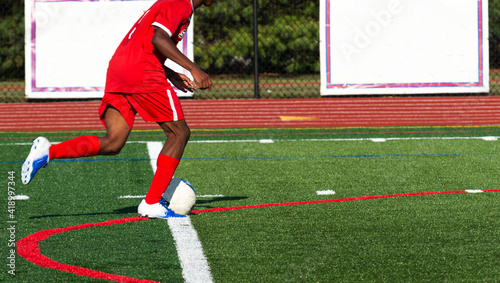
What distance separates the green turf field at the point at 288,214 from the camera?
389 centimetres

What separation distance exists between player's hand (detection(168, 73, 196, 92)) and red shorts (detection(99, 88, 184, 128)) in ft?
0.73

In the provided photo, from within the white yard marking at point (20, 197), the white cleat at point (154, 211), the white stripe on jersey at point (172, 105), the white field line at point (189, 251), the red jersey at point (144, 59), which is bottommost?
the white yard marking at point (20, 197)

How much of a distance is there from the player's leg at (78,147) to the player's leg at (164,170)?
0.30 metres

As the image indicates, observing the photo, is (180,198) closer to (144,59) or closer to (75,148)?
(75,148)

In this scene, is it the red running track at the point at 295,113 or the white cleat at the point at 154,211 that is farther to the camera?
the red running track at the point at 295,113

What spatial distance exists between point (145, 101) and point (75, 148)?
545mm

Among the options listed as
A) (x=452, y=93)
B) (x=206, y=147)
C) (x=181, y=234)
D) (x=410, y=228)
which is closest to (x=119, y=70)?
(x=181, y=234)

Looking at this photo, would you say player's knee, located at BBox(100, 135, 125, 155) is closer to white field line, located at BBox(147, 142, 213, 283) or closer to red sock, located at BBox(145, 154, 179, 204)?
red sock, located at BBox(145, 154, 179, 204)

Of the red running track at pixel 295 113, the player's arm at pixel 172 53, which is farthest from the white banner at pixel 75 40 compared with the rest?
the player's arm at pixel 172 53

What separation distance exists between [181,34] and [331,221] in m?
1.59

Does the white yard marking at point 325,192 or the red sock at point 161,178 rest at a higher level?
the red sock at point 161,178

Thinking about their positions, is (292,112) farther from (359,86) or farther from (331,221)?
(331,221)

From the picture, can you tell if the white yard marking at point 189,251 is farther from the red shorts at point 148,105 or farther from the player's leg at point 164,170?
the red shorts at point 148,105

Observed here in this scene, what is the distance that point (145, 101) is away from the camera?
5.11m
